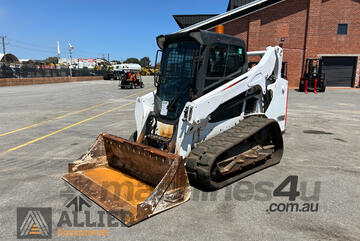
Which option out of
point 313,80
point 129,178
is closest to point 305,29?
point 313,80

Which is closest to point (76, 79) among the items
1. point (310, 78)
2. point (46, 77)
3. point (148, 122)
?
point (46, 77)

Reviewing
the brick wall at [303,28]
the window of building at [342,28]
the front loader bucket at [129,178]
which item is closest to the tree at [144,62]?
the brick wall at [303,28]

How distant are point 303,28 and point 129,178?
27.3 meters

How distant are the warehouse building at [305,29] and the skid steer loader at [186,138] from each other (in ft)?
70.2

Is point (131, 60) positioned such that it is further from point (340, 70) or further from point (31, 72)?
point (340, 70)

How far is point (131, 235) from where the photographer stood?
9.88 feet

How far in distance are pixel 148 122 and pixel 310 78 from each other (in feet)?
72.3

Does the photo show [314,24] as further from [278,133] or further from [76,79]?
[76,79]

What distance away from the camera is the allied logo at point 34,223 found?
120 inches

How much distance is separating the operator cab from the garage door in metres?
26.7

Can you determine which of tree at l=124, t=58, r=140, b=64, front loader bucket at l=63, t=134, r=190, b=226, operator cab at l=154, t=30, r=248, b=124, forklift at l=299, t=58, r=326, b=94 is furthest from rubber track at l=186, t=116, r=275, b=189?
tree at l=124, t=58, r=140, b=64

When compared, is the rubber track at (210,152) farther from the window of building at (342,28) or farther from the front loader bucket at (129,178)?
the window of building at (342,28)

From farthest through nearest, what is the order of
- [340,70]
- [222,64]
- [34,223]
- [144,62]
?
1. [144,62]
2. [340,70]
3. [222,64]
4. [34,223]

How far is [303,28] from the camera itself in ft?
85.6
